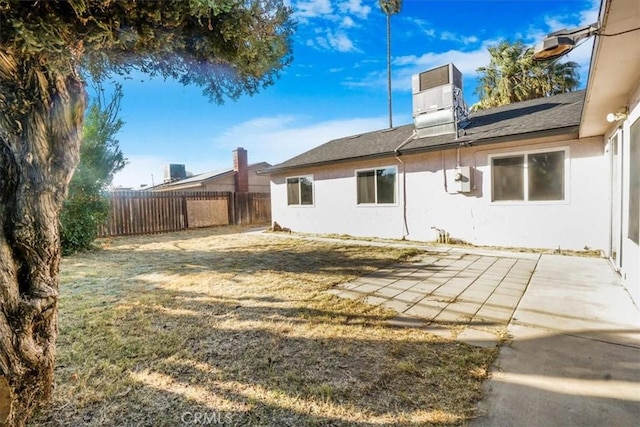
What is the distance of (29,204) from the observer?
63.6 inches

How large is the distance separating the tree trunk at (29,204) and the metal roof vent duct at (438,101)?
328 inches

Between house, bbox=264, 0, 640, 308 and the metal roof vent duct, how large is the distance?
3 centimetres

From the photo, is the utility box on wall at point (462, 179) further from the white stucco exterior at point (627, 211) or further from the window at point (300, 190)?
the window at point (300, 190)

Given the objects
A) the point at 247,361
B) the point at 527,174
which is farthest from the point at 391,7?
the point at 247,361

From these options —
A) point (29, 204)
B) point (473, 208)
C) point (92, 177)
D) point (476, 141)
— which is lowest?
point (473, 208)

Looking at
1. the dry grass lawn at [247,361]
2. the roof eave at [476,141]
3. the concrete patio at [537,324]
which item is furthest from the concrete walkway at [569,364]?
the roof eave at [476,141]

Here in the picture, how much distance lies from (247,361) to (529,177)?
23.8ft

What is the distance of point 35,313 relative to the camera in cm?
167

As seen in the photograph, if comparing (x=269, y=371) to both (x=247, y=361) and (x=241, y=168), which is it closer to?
(x=247, y=361)

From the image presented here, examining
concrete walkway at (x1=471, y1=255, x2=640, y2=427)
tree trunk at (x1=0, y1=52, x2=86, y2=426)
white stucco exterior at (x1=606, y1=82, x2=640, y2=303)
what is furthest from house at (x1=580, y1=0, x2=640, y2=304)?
tree trunk at (x1=0, y1=52, x2=86, y2=426)

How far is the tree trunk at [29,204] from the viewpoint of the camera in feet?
4.98

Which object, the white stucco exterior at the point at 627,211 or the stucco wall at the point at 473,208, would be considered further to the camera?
the stucco wall at the point at 473,208

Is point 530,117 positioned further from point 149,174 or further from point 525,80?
point 149,174

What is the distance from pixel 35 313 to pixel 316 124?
55.1 ft
